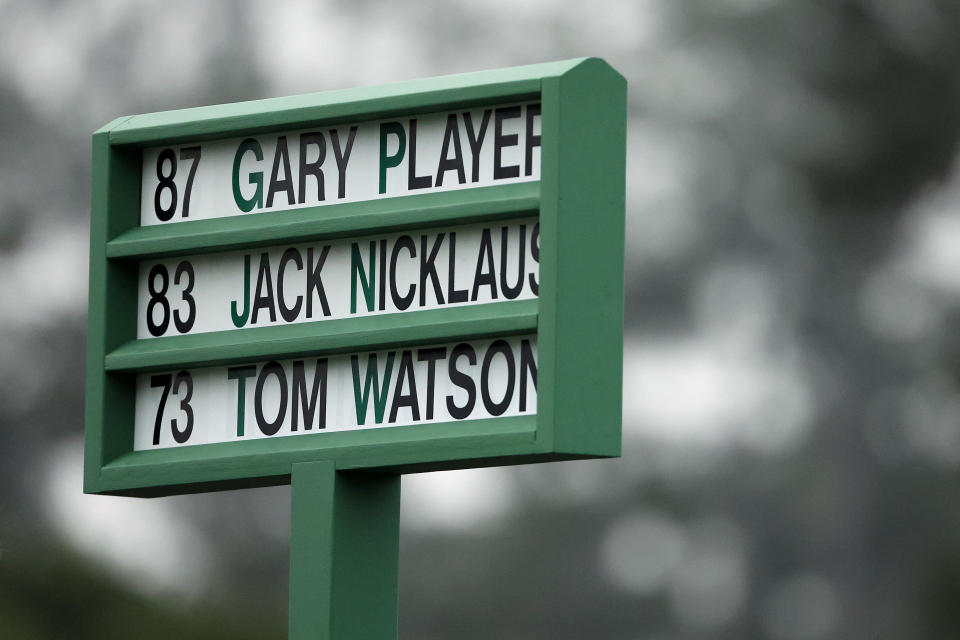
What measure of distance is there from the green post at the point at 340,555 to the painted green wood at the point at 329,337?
0.85ft

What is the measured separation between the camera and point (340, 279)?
475cm

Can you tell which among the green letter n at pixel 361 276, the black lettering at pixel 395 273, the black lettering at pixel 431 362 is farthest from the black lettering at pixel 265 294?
the black lettering at pixel 431 362

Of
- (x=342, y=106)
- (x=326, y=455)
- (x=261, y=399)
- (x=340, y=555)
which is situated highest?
(x=342, y=106)

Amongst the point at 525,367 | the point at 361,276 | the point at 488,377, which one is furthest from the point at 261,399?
the point at 525,367

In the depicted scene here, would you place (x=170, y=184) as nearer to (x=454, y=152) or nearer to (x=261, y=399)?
(x=261, y=399)

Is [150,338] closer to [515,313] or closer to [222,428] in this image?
[222,428]

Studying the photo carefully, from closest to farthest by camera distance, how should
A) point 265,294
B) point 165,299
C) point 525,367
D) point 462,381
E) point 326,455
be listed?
point 525,367, point 462,381, point 326,455, point 265,294, point 165,299

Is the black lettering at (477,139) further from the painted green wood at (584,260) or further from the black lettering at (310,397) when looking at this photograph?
the black lettering at (310,397)

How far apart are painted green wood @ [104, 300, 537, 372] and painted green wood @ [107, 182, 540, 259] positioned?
185mm

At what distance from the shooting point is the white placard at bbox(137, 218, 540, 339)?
14.8 ft

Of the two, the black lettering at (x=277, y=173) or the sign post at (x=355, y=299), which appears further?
the black lettering at (x=277, y=173)

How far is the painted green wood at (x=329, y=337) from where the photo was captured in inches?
175

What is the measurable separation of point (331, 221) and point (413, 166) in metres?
0.21

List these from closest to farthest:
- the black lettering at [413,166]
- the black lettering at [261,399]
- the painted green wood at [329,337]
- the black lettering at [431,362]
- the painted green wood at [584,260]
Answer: the painted green wood at [584,260]
the painted green wood at [329,337]
the black lettering at [431,362]
the black lettering at [413,166]
the black lettering at [261,399]
